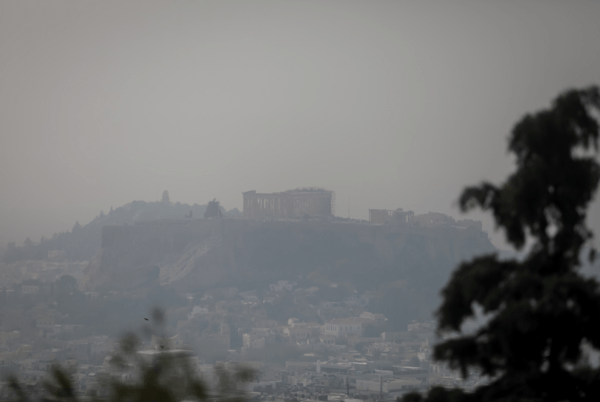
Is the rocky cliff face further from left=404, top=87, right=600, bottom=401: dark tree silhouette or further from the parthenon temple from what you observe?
left=404, top=87, right=600, bottom=401: dark tree silhouette

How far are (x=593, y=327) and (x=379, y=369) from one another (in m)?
36.3

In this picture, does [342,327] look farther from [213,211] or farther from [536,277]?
[536,277]

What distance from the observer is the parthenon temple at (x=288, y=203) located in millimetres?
70312

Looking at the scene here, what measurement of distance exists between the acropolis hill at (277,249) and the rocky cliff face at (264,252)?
71 mm

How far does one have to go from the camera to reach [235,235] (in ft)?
222

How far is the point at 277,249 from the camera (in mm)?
68438

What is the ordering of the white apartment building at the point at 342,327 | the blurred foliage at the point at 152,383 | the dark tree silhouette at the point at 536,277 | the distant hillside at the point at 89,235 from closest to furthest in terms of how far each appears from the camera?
the dark tree silhouette at the point at 536,277 < the blurred foliage at the point at 152,383 < the white apartment building at the point at 342,327 < the distant hillside at the point at 89,235

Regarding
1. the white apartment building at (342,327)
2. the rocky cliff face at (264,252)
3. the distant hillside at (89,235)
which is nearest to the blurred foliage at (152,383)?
the white apartment building at (342,327)

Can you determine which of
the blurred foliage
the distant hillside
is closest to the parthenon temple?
the distant hillside

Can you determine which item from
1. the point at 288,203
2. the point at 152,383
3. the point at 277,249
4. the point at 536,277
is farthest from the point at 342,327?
the point at 536,277

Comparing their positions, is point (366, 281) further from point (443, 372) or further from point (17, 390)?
point (17, 390)

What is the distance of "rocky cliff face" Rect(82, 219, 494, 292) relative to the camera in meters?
65.2

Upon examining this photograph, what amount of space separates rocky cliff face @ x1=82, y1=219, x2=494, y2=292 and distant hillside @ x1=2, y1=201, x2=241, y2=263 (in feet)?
14.5

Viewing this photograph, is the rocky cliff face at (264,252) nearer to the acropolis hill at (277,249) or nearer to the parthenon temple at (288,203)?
the acropolis hill at (277,249)
